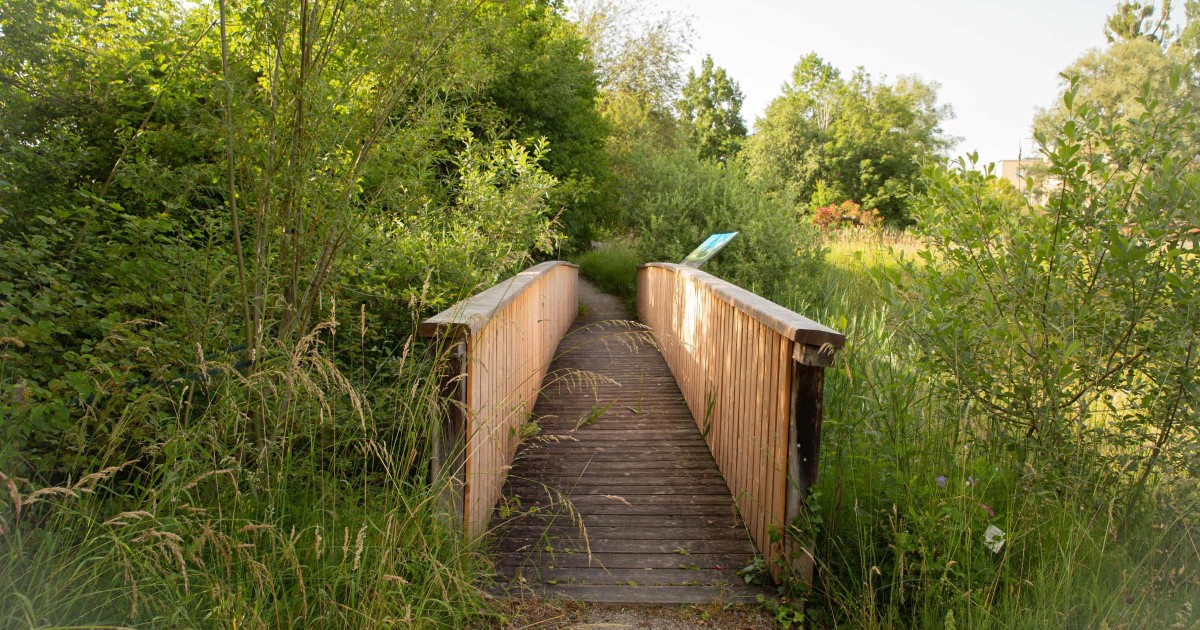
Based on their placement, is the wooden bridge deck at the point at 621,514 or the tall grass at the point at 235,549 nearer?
the tall grass at the point at 235,549

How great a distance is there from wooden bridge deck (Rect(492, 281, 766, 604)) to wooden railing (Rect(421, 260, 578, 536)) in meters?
0.20

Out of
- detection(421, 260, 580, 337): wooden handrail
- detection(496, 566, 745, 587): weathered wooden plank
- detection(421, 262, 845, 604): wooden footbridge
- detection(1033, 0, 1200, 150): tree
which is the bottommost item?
detection(496, 566, 745, 587): weathered wooden plank

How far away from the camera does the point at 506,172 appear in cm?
854

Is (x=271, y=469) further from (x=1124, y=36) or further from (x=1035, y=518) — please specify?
(x=1124, y=36)

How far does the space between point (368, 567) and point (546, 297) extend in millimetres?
5338

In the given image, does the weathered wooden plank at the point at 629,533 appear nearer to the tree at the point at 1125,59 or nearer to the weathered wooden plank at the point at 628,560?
the weathered wooden plank at the point at 628,560

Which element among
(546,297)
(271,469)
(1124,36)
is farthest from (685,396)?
(1124,36)

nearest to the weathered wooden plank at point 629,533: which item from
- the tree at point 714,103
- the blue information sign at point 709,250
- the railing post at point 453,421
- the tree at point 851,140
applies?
the railing post at point 453,421

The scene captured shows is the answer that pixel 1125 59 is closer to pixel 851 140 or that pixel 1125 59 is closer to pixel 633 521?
pixel 851 140

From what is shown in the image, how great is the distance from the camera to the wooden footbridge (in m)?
3.27

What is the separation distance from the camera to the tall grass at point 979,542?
270 cm

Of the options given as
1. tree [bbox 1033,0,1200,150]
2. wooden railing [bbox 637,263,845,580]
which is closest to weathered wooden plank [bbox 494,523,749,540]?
wooden railing [bbox 637,263,845,580]

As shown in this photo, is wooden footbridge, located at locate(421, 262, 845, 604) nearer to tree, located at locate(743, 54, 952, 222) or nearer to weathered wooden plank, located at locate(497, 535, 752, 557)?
weathered wooden plank, located at locate(497, 535, 752, 557)

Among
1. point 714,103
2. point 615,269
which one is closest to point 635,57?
point 615,269
